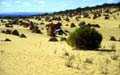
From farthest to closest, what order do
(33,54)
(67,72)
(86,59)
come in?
(33,54), (86,59), (67,72)

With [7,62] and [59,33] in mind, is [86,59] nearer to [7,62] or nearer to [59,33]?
[7,62]

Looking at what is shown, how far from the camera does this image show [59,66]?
57.7ft

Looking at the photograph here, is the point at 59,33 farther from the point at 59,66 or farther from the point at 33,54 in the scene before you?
the point at 59,66

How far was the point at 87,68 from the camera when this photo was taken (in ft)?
55.6

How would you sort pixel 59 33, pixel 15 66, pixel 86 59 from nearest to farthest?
1. pixel 15 66
2. pixel 86 59
3. pixel 59 33

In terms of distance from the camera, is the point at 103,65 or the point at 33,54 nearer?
the point at 103,65

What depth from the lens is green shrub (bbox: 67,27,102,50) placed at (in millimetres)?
24391

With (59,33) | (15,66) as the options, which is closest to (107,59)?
(15,66)

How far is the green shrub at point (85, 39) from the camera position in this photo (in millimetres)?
24391

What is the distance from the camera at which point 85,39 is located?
24.6m

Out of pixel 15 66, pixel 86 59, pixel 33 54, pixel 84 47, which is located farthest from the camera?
pixel 84 47

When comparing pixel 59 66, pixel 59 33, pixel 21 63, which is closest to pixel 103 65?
pixel 59 66

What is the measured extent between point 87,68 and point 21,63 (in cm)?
362

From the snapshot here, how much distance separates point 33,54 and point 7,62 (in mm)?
3434
